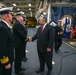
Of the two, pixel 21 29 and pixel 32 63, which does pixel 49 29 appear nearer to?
pixel 21 29

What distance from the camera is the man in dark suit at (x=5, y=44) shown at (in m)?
2.39

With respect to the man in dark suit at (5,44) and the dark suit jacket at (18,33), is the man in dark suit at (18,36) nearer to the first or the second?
the dark suit jacket at (18,33)

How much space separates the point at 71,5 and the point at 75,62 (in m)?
6.72

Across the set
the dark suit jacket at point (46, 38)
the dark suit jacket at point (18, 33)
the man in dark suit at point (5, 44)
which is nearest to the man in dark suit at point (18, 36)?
the dark suit jacket at point (18, 33)

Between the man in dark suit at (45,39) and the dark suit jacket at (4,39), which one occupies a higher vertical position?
the dark suit jacket at (4,39)

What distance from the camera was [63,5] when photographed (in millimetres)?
11195

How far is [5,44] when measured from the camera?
2410 mm

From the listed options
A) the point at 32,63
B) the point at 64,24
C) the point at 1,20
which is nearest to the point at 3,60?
the point at 1,20

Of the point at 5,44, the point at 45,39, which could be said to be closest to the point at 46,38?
the point at 45,39

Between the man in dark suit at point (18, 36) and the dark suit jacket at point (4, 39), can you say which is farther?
the man in dark suit at point (18, 36)

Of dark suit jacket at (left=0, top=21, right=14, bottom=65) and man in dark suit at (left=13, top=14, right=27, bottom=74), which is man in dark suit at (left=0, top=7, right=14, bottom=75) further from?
man in dark suit at (left=13, top=14, right=27, bottom=74)

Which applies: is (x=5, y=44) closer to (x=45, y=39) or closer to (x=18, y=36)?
(x=18, y=36)

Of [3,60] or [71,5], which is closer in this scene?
[3,60]

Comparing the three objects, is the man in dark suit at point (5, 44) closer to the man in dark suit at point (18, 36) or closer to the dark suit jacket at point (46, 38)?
the man in dark suit at point (18, 36)
